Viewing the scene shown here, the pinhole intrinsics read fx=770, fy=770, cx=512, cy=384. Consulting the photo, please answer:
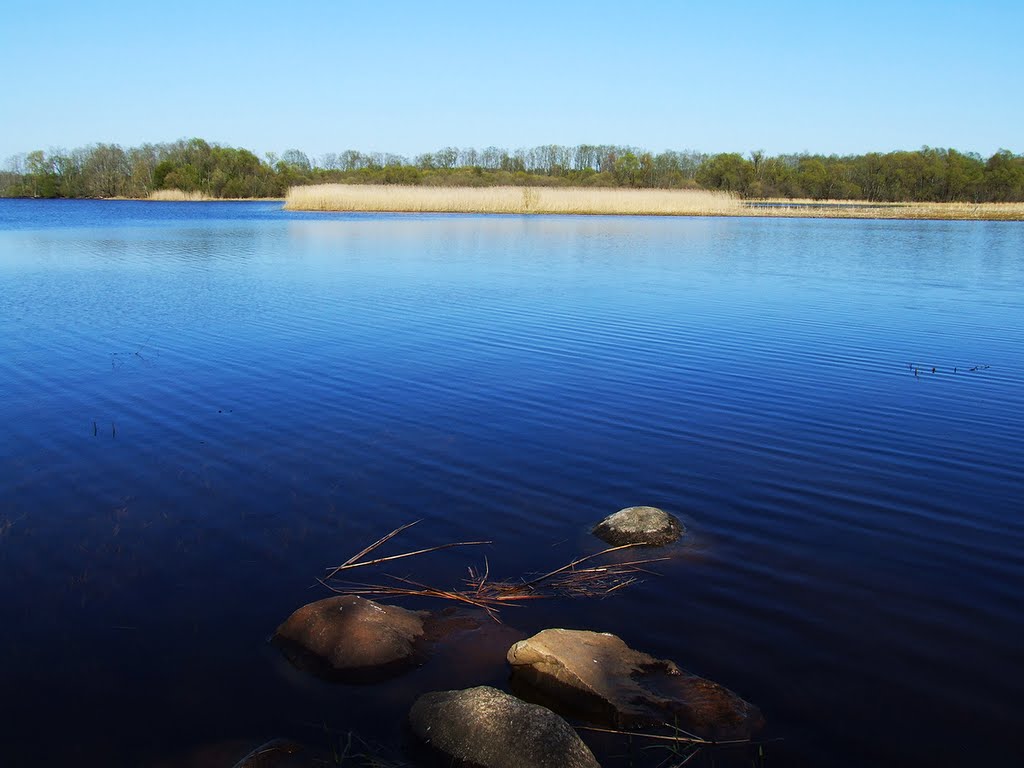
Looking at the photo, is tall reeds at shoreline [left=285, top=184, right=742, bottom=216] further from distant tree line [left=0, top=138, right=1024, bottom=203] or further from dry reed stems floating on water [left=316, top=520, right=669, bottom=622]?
dry reed stems floating on water [left=316, top=520, right=669, bottom=622]

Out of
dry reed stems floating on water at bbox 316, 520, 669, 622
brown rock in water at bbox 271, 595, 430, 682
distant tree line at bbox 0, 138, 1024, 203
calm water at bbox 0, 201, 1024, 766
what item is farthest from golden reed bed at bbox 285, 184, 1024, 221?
brown rock in water at bbox 271, 595, 430, 682

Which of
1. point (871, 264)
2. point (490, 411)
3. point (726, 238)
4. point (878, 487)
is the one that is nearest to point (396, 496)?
point (490, 411)

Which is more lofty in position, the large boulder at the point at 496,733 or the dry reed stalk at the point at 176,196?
the dry reed stalk at the point at 176,196

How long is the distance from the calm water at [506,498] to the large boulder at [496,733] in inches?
11.2

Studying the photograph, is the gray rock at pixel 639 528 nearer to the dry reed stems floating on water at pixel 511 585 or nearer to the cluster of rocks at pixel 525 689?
the dry reed stems floating on water at pixel 511 585

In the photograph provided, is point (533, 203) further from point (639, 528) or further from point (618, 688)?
point (618, 688)

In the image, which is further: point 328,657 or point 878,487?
point 878,487

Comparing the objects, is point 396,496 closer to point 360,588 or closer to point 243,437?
point 360,588

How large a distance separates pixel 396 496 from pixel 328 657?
2.03 metres

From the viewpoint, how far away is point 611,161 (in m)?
96.9

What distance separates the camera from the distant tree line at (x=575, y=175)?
Result: 246 feet

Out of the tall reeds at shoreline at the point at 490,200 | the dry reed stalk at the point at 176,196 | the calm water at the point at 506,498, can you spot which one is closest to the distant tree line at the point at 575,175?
the dry reed stalk at the point at 176,196

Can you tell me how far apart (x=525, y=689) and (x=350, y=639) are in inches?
35.1

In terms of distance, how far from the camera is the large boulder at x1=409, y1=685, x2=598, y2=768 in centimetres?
294
